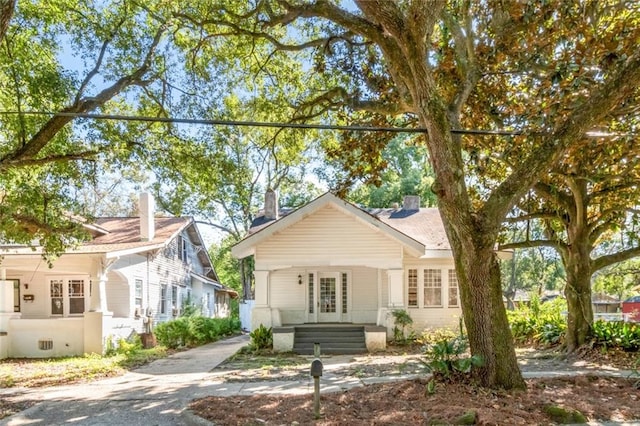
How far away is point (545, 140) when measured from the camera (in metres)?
7.11

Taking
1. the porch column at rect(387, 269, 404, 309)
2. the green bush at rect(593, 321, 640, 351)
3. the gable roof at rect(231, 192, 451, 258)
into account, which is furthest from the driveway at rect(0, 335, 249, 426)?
the green bush at rect(593, 321, 640, 351)

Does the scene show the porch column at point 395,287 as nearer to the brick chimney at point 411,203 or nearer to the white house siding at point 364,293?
the white house siding at point 364,293

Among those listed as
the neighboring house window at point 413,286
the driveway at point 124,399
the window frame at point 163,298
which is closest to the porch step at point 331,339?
the neighboring house window at point 413,286

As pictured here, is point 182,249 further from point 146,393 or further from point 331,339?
point 146,393

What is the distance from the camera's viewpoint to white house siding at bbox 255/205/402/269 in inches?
636

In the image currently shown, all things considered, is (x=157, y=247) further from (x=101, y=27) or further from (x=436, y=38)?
(x=436, y=38)

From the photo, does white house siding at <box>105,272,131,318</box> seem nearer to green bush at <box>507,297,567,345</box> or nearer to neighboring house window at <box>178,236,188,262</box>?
neighboring house window at <box>178,236,188,262</box>

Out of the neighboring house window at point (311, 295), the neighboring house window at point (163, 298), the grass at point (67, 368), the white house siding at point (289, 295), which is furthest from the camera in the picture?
the neighboring house window at point (163, 298)

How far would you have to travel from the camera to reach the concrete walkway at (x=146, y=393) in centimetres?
702

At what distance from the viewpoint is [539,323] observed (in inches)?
602

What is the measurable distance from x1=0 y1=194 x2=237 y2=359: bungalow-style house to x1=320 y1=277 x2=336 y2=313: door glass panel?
662 centimetres

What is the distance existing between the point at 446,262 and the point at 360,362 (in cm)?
696

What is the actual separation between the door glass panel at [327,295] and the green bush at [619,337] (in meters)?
8.51

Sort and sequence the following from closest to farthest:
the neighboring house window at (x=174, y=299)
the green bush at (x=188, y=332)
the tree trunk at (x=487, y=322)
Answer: the tree trunk at (x=487, y=322) → the green bush at (x=188, y=332) → the neighboring house window at (x=174, y=299)
